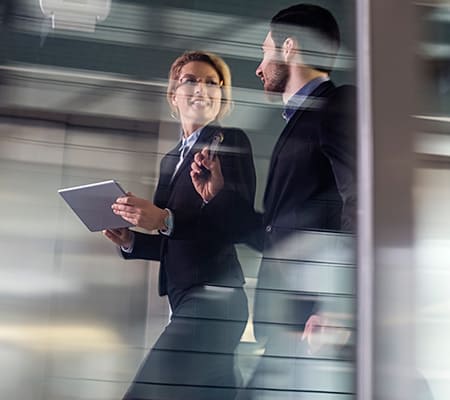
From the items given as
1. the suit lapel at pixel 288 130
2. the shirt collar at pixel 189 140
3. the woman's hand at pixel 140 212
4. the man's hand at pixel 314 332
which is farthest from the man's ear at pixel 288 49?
the man's hand at pixel 314 332

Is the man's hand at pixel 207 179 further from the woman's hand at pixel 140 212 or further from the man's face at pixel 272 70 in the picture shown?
the man's face at pixel 272 70

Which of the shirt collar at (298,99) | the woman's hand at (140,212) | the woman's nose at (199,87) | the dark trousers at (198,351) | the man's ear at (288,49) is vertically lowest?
the dark trousers at (198,351)

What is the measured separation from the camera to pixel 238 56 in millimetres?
1547

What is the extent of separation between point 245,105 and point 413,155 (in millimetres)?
626

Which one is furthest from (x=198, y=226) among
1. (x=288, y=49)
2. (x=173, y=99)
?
(x=288, y=49)

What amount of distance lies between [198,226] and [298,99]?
1.07ft

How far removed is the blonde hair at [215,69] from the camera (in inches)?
59.7

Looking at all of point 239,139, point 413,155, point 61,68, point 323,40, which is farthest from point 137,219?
point 413,155

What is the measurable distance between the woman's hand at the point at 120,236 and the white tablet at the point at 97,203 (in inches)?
1.2

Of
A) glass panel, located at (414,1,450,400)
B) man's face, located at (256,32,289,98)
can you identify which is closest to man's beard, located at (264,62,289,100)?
man's face, located at (256,32,289,98)

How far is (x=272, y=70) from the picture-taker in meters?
1.50

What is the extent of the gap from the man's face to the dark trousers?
0.43 metres

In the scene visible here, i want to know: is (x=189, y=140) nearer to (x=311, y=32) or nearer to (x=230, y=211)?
(x=230, y=211)

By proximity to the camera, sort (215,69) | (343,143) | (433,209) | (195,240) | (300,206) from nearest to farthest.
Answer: (433,209)
(343,143)
(300,206)
(195,240)
(215,69)
